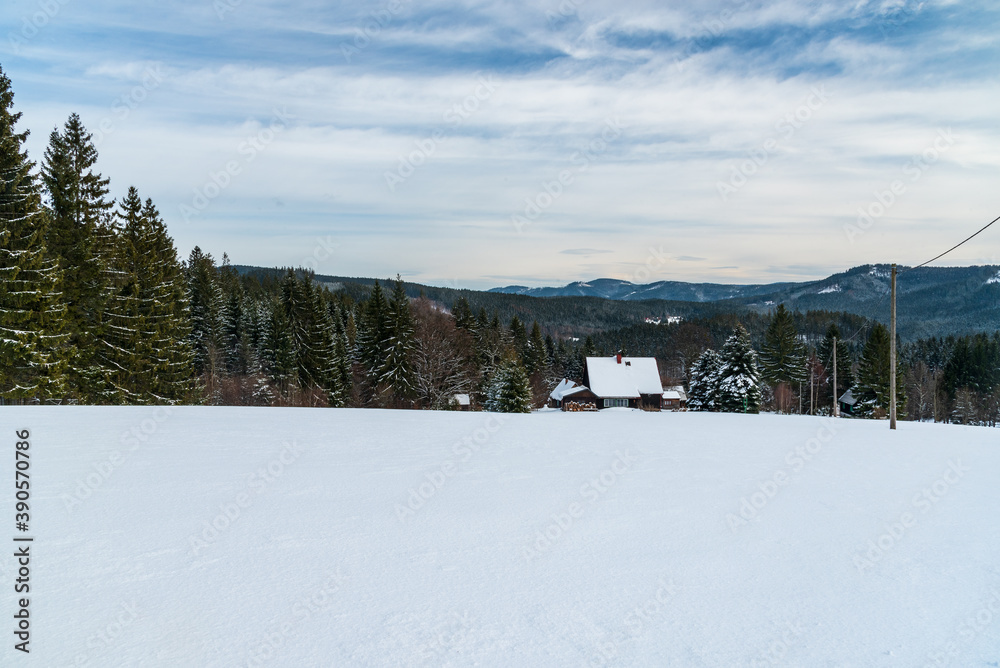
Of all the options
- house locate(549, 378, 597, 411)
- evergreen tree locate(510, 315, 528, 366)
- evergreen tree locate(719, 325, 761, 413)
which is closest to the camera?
evergreen tree locate(719, 325, 761, 413)

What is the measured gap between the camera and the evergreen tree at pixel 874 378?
47500 mm

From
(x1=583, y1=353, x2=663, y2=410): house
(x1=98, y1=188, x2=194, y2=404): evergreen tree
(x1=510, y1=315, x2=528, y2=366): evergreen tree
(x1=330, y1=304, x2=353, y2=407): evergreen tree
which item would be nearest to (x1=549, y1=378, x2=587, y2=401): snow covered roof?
(x1=583, y1=353, x2=663, y2=410): house

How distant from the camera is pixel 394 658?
3037mm

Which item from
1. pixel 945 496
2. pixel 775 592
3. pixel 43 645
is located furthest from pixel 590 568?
pixel 945 496

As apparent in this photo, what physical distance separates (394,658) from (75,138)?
28.4 metres

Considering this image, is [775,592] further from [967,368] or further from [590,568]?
[967,368]

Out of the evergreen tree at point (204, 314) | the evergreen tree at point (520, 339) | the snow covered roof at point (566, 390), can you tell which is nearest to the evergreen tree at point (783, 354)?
the snow covered roof at point (566, 390)

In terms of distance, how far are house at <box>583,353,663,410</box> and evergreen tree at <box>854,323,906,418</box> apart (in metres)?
18.3

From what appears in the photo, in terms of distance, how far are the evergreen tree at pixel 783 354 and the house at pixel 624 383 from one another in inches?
629

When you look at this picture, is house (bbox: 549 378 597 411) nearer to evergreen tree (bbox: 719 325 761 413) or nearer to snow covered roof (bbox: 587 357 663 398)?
snow covered roof (bbox: 587 357 663 398)

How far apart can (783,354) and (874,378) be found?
47.3 ft

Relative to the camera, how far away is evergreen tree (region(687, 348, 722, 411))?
43031 millimetres

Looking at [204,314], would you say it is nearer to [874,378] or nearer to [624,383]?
[624,383]

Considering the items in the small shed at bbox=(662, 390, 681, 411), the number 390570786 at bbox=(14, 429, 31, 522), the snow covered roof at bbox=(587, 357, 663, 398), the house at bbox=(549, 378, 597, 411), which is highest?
the number 390570786 at bbox=(14, 429, 31, 522)
